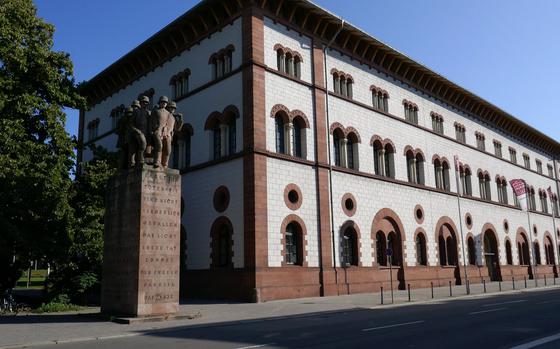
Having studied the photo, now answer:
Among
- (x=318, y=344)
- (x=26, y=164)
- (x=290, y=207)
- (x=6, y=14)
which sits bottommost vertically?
(x=318, y=344)

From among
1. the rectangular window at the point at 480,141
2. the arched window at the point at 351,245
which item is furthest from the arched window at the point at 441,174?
the arched window at the point at 351,245

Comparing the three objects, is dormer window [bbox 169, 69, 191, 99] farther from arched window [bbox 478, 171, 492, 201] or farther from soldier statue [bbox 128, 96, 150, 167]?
arched window [bbox 478, 171, 492, 201]

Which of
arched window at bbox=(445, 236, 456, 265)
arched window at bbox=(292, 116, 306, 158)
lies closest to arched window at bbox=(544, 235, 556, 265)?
arched window at bbox=(445, 236, 456, 265)

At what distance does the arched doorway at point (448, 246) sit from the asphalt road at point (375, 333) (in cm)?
1895

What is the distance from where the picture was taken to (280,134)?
84.4 ft

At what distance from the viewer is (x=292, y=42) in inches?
1065

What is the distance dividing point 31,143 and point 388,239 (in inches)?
812

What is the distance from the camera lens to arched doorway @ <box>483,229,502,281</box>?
41.2 meters

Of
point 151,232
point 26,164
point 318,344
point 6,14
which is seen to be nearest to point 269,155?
point 151,232

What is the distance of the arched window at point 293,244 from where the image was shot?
79.7 feet

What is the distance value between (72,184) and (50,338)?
38.6 feet

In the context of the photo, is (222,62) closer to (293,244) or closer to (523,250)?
(293,244)

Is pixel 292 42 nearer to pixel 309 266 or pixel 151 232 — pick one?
pixel 309 266

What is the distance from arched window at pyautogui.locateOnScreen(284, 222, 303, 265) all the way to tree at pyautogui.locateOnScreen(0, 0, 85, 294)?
1010cm
